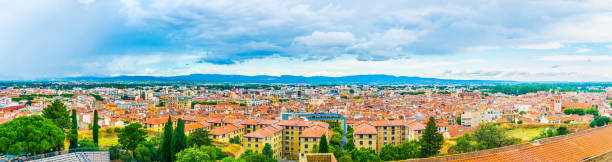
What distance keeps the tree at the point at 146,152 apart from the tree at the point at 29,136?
17.7 feet

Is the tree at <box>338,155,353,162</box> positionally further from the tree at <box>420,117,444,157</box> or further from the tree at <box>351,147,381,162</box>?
the tree at <box>420,117,444,157</box>

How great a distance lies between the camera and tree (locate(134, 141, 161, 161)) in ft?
91.9

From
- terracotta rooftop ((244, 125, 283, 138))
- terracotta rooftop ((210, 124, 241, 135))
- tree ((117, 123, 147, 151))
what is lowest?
terracotta rooftop ((210, 124, 241, 135))

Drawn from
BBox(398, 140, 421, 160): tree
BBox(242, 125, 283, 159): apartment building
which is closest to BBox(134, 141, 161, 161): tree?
BBox(242, 125, 283, 159): apartment building

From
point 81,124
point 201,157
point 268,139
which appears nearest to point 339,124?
point 268,139

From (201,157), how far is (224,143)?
1801cm

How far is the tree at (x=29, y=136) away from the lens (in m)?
23.5

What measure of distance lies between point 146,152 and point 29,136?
770 cm

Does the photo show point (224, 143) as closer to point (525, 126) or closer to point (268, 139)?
point (268, 139)

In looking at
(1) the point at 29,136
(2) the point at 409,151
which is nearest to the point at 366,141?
(2) the point at 409,151

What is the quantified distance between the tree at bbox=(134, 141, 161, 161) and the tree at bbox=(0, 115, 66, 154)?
5.38 m

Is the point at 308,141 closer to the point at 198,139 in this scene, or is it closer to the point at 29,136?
the point at 198,139

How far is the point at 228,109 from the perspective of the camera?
265 ft

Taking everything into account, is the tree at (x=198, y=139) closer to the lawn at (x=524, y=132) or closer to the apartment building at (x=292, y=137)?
the apartment building at (x=292, y=137)
